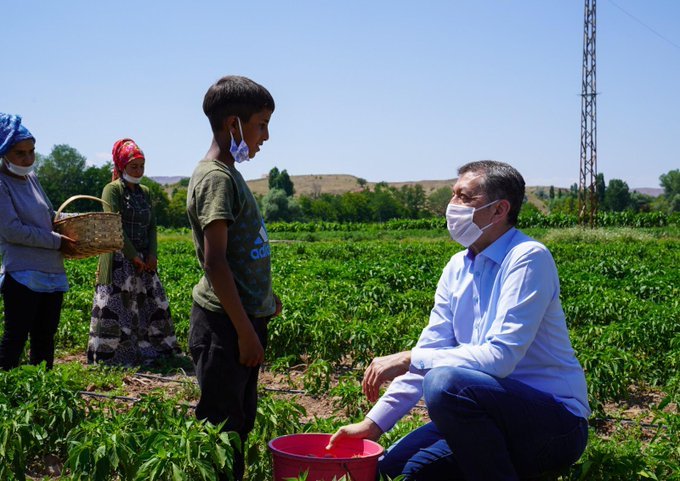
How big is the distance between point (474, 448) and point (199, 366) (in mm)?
1136

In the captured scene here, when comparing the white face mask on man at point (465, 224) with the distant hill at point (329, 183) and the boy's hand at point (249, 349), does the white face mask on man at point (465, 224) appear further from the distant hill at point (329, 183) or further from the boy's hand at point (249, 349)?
the distant hill at point (329, 183)

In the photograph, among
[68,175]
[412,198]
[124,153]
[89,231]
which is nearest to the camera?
[89,231]

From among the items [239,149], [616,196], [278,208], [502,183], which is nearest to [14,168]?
[239,149]

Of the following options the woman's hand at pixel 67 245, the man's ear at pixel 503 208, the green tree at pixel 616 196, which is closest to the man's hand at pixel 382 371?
the man's ear at pixel 503 208

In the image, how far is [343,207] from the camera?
79.6 meters

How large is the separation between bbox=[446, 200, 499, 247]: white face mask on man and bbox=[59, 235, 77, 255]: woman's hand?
268cm

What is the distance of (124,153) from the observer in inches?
238

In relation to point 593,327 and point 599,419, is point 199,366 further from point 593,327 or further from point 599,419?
point 593,327

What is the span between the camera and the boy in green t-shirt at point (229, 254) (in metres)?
3.04

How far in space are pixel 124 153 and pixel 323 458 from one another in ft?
12.9

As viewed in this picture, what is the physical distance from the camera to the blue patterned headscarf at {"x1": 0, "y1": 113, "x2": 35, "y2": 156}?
4.56m

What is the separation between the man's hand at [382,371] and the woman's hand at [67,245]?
8.12ft

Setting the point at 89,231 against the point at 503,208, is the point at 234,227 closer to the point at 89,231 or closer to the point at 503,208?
the point at 503,208

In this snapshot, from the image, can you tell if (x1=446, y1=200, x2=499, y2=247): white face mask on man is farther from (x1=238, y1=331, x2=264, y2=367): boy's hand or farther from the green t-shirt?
(x1=238, y1=331, x2=264, y2=367): boy's hand
